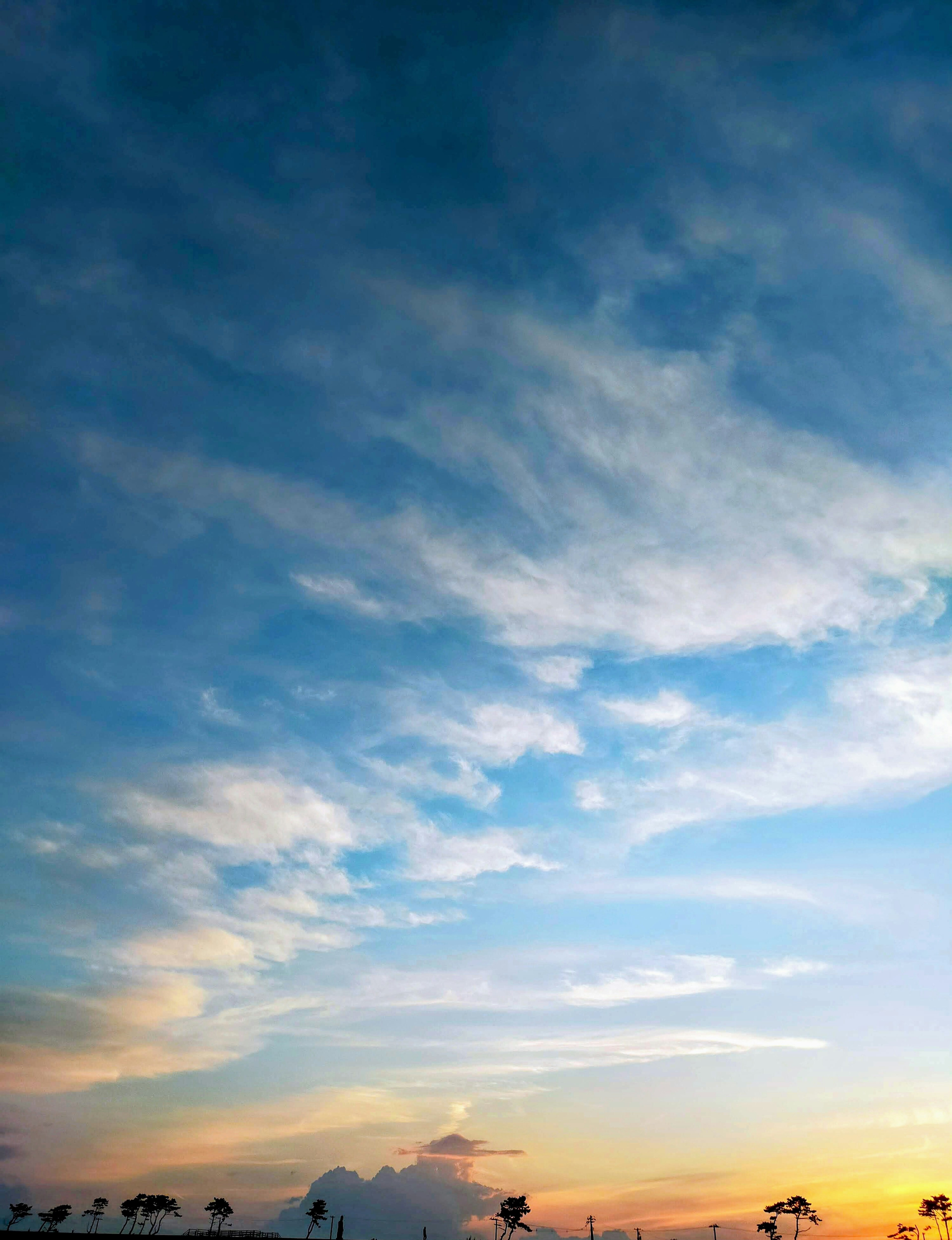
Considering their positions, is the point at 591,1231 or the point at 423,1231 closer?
the point at 423,1231

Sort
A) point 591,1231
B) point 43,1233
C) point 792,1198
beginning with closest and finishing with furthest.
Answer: point 43,1233 < point 792,1198 < point 591,1231

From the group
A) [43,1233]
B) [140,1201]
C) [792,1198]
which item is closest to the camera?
[43,1233]

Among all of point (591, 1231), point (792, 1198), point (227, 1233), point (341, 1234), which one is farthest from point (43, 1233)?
point (792, 1198)

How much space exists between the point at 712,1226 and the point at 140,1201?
437 feet

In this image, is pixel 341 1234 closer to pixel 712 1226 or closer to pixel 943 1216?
pixel 712 1226

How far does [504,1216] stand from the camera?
165875 mm

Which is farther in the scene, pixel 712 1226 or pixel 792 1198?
pixel 712 1226

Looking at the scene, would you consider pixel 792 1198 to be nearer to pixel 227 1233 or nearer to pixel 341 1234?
pixel 341 1234

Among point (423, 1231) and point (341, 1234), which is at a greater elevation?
point (341, 1234)

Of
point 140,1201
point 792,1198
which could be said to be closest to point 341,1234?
point 792,1198

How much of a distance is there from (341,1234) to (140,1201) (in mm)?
110551

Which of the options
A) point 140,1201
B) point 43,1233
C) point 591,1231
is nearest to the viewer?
point 43,1233

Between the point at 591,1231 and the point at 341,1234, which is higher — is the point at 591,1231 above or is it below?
below

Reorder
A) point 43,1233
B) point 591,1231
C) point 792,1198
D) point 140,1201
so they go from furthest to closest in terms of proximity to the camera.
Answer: point 140,1201
point 591,1231
point 792,1198
point 43,1233
